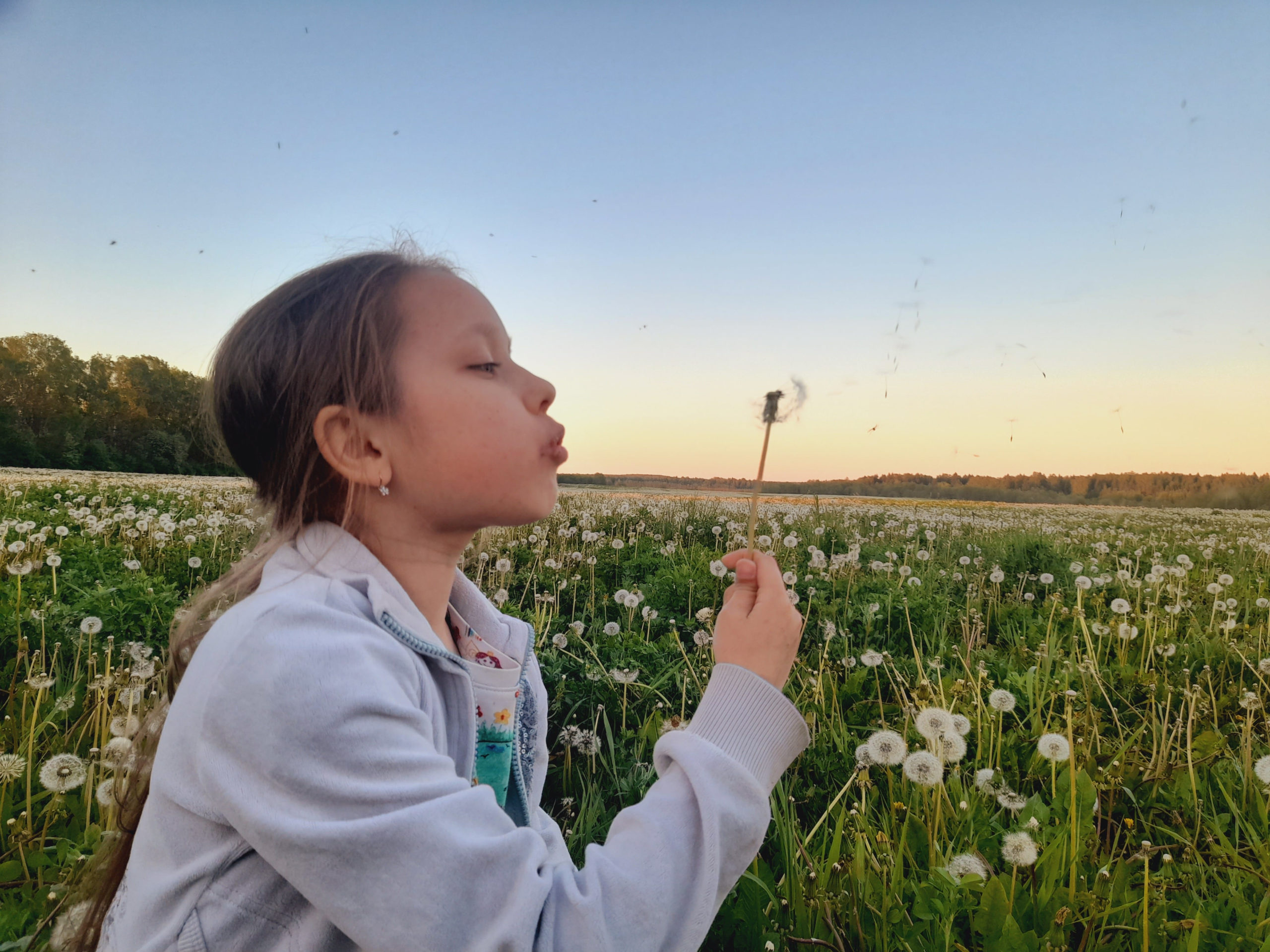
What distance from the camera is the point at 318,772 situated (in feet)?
2.82

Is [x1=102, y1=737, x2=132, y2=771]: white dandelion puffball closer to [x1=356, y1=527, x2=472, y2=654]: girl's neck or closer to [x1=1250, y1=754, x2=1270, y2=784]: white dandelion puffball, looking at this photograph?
[x1=356, y1=527, x2=472, y2=654]: girl's neck

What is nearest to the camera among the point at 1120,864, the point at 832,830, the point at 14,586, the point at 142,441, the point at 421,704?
the point at 421,704

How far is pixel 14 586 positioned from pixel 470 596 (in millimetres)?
3569

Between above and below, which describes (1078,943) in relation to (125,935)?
below

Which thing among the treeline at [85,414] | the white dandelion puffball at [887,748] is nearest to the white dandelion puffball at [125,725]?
the white dandelion puffball at [887,748]

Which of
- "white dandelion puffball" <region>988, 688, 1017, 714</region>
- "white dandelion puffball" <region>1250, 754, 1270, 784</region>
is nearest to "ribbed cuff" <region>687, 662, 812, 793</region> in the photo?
"white dandelion puffball" <region>988, 688, 1017, 714</region>

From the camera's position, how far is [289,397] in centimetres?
137

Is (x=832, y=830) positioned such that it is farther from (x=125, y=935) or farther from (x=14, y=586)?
(x=14, y=586)

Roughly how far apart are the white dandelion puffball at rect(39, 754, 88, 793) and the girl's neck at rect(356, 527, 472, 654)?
1.38m

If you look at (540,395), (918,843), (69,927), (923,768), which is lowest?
(69,927)

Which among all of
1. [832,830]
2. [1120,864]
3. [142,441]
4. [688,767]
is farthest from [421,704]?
[142,441]

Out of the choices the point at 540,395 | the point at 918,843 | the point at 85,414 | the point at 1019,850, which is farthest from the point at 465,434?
the point at 85,414

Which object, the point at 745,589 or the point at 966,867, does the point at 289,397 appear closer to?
the point at 745,589

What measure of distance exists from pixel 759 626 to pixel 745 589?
133mm
